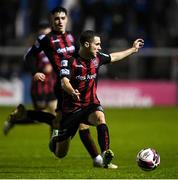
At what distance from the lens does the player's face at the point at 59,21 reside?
481 inches

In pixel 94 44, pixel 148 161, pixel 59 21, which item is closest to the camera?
pixel 148 161

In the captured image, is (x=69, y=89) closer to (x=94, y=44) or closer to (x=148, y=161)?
(x=94, y=44)

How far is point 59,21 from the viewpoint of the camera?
12297 millimetres

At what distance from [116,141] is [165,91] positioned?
981 cm

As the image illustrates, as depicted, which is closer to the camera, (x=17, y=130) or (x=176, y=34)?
(x=17, y=130)

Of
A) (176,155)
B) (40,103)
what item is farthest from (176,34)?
(176,155)

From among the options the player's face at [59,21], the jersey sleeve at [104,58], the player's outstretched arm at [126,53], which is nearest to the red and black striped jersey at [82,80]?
the jersey sleeve at [104,58]

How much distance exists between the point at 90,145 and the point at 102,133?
3.35ft

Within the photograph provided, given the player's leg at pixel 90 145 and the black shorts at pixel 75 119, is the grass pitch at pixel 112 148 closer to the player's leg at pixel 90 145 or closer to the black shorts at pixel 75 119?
the player's leg at pixel 90 145

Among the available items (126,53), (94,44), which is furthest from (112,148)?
(94,44)

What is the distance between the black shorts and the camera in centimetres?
1060

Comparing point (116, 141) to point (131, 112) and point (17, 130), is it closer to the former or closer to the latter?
point (17, 130)

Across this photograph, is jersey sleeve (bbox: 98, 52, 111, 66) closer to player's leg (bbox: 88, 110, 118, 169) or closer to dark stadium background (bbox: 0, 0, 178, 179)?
player's leg (bbox: 88, 110, 118, 169)

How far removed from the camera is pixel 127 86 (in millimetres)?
25266
